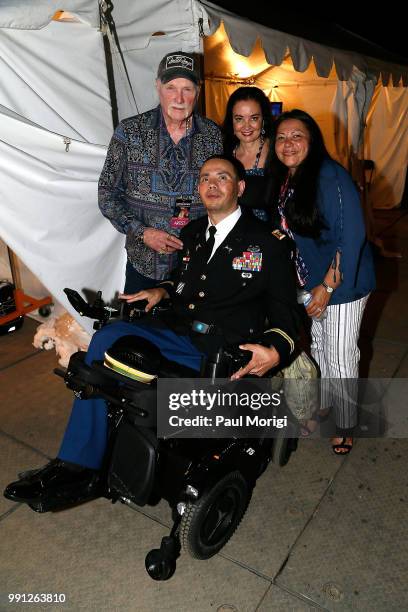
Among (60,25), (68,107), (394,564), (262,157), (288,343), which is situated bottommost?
(394,564)

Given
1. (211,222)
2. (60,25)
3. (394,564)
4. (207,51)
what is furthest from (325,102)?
(394,564)

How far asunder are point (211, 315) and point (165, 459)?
0.63m

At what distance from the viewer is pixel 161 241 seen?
235 cm

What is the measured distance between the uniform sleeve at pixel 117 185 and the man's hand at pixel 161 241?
0.24ft

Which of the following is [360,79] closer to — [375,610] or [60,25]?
[60,25]

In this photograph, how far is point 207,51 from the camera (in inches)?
252

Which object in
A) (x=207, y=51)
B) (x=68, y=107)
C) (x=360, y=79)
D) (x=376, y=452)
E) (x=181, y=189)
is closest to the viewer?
(x=181, y=189)

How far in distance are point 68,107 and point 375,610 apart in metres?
3.01

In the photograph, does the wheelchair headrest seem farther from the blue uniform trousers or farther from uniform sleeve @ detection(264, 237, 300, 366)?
uniform sleeve @ detection(264, 237, 300, 366)

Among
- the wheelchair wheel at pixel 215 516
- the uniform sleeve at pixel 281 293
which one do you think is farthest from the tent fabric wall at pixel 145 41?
the wheelchair wheel at pixel 215 516

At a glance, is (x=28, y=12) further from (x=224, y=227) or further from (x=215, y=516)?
(x=215, y=516)

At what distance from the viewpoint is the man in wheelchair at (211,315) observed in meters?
2.04

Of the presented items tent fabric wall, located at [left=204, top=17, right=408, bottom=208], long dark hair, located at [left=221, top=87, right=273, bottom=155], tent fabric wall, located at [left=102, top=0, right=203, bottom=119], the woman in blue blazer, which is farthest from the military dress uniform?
tent fabric wall, located at [left=204, top=17, right=408, bottom=208]

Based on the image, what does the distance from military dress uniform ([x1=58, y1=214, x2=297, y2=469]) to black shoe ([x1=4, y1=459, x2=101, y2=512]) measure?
0.16 ft
